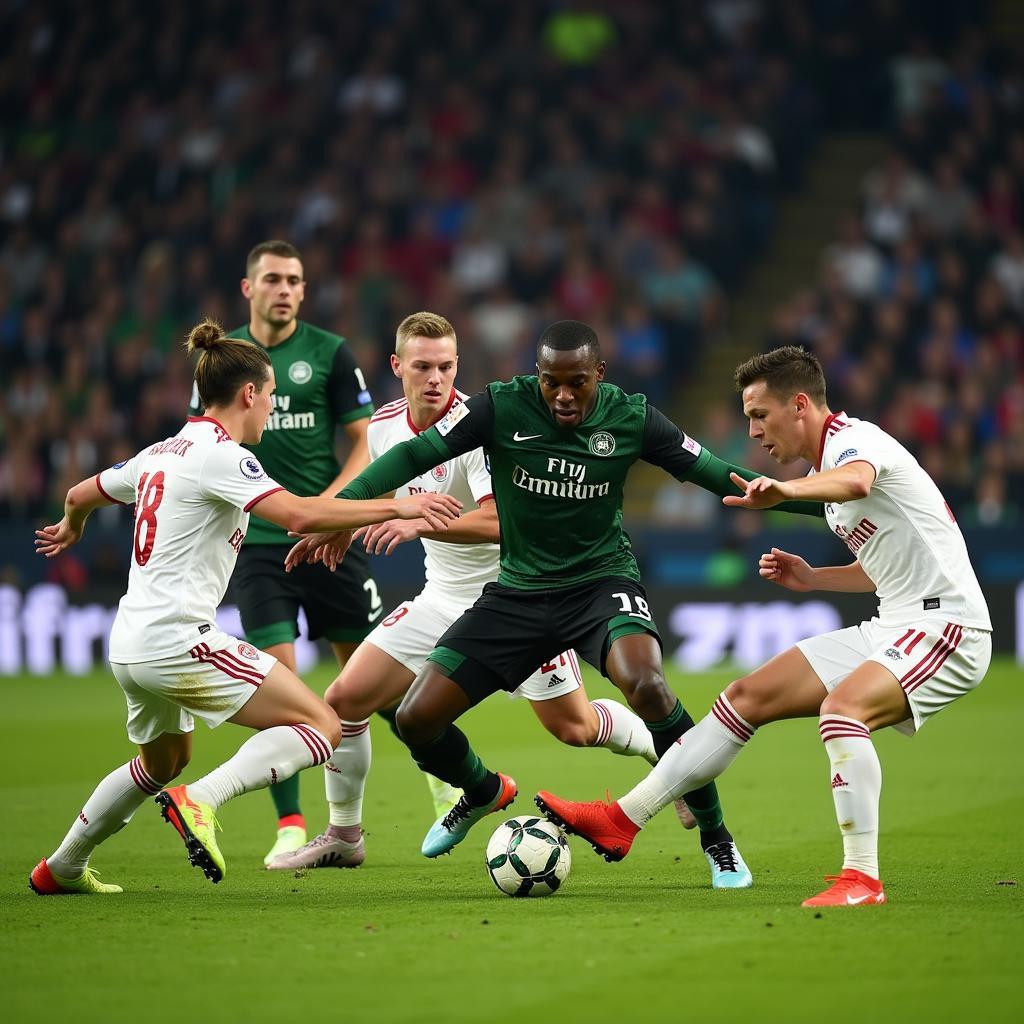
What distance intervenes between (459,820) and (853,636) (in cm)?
191

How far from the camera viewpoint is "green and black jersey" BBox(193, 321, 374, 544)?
8.07 meters

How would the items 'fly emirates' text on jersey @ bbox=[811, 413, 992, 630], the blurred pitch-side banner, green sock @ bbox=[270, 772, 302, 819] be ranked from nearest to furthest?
'fly emirates' text on jersey @ bbox=[811, 413, 992, 630] → green sock @ bbox=[270, 772, 302, 819] → the blurred pitch-side banner

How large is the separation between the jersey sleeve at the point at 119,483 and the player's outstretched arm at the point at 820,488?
228cm

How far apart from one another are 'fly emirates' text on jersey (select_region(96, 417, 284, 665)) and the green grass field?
0.98 metres

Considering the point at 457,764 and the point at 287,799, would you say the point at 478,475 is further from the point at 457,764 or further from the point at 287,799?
the point at 287,799

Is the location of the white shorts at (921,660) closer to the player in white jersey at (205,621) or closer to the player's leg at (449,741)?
the player's leg at (449,741)

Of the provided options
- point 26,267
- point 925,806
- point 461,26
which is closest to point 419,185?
point 461,26

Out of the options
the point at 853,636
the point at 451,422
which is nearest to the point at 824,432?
the point at 853,636

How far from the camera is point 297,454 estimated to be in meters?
A: 8.10

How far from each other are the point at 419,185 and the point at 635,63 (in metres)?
3.43

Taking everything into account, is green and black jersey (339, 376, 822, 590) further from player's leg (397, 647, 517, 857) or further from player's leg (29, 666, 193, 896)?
player's leg (29, 666, 193, 896)

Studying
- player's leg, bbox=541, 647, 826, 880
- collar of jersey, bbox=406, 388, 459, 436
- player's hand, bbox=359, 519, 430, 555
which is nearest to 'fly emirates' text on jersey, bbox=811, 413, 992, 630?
player's leg, bbox=541, 647, 826, 880

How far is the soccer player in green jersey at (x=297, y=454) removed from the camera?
781cm

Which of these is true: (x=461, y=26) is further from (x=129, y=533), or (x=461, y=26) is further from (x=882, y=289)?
(x=129, y=533)
